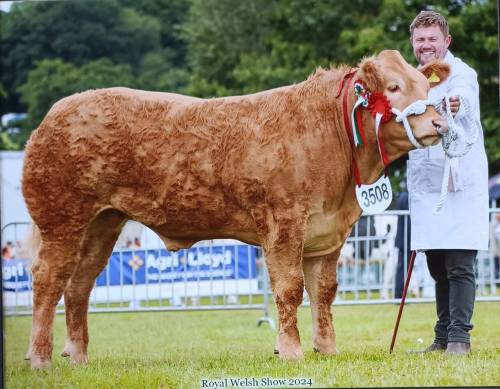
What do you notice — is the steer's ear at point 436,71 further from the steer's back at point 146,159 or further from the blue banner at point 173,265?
the blue banner at point 173,265

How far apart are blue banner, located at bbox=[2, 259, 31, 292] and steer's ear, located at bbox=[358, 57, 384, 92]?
545 centimetres

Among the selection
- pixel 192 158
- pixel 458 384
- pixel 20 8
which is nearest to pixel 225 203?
pixel 192 158

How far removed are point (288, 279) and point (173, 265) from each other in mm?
5147

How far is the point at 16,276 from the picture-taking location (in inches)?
389

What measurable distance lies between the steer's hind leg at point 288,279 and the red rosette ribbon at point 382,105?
84 centimetres

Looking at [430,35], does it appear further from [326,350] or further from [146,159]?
[326,350]

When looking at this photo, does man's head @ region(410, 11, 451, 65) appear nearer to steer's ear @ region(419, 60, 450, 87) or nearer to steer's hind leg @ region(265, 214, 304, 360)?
steer's ear @ region(419, 60, 450, 87)

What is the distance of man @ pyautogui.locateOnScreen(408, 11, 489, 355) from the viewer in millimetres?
5824

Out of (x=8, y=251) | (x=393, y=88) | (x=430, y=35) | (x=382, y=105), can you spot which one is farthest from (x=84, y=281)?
(x=8, y=251)

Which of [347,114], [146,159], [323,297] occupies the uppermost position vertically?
[347,114]

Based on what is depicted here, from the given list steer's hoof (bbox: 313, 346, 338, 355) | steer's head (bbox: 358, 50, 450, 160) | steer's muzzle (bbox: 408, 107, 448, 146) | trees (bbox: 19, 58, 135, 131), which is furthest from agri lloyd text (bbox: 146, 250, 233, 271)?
steer's muzzle (bbox: 408, 107, 448, 146)

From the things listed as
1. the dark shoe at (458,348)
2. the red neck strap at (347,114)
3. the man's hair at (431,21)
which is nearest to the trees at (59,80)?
the red neck strap at (347,114)

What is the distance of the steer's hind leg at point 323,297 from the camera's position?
586 cm

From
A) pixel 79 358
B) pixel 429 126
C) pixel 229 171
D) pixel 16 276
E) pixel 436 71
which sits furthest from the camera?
pixel 16 276
